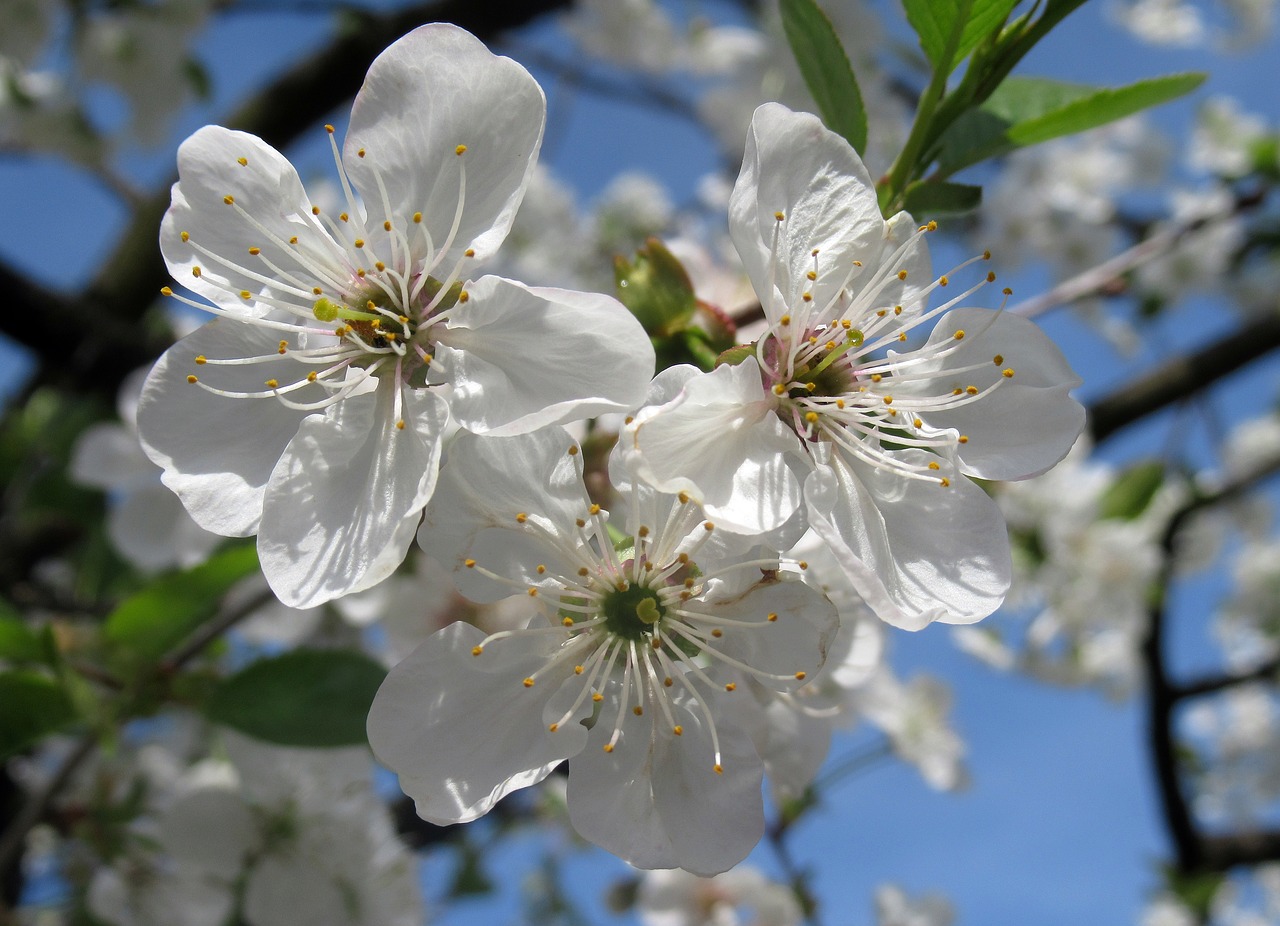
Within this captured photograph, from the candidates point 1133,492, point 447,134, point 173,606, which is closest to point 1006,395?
point 447,134

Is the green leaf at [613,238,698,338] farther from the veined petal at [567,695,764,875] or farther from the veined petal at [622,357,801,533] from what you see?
the veined petal at [567,695,764,875]

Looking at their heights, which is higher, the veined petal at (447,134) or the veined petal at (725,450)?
the veined petal at (447,134)

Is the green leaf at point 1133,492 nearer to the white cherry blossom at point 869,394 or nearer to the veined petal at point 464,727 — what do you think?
the white cherry blossom at point 869,394

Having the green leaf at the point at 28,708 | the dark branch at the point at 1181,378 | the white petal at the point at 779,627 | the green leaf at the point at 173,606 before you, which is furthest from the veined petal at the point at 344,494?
the dark branch at the point at 1181,378

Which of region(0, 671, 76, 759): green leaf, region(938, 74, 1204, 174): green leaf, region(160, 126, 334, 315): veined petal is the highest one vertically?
region(938, 74, 1204, 174): green leaf

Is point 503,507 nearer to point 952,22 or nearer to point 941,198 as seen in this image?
point 941,198

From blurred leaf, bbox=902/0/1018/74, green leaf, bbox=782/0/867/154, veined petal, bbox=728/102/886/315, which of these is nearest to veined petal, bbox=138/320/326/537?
veined petal, bbox=728/102/886/315
